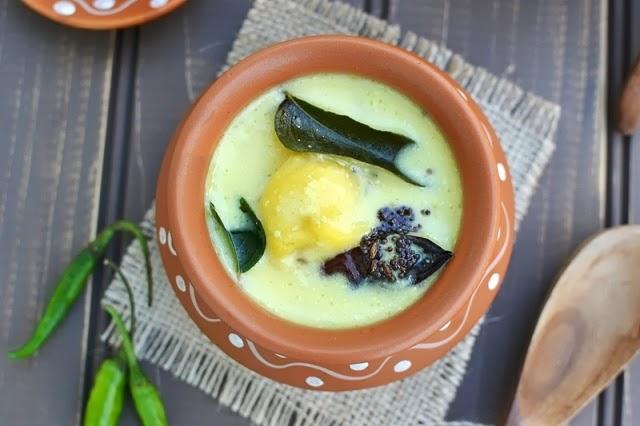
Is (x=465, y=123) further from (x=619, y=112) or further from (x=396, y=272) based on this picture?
(x=619, y=112)

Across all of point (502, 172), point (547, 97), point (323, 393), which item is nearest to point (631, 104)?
point (547, 97)

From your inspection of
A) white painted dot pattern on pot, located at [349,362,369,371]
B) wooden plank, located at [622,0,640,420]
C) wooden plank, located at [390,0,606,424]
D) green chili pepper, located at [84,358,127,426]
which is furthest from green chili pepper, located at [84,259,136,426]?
wooden plank, located at [622,0,640,420]

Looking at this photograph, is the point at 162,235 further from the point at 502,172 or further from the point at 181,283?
the point at 502,172

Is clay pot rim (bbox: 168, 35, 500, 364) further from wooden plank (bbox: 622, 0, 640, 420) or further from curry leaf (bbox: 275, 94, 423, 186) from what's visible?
wooden plank (bbox: 622, 0, 640, 420)

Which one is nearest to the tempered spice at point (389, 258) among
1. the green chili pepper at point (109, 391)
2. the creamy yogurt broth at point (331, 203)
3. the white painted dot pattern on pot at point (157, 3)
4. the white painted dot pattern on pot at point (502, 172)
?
the creamy yogurt broth at point (331, 203)

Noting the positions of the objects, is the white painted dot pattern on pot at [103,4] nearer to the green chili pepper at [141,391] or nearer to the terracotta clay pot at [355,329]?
the terracotta clay pot at [355,329]
